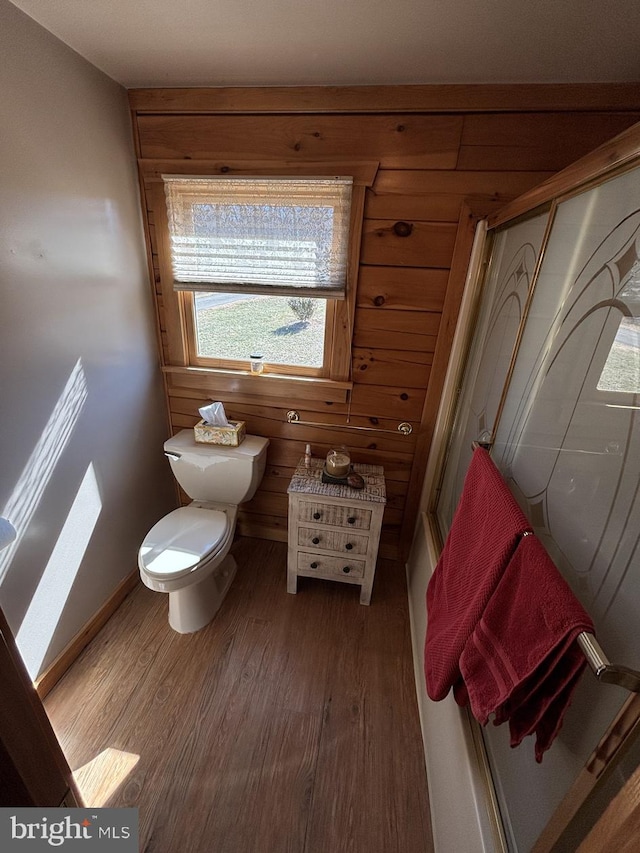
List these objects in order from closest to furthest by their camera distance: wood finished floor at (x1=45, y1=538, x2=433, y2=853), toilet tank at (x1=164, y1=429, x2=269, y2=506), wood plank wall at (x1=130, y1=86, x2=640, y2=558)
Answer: wood finished floor at (x1=45, y1=538, x2=433, y2=853) → wood plank wall at (x1=130, y1=86, x2=640, y2=558) → toilet tank at (x1=164, y1=429, x2=269, y2=506)

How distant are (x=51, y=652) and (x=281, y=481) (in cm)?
120

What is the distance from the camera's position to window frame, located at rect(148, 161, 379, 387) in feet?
4.75

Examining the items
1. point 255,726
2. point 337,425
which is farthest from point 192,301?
point 255,726

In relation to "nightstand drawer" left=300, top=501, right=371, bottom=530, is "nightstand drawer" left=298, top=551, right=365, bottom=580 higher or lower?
lower

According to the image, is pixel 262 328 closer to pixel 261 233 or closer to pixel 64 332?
pixel 261 233

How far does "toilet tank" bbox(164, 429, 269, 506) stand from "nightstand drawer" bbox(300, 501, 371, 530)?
0.31 m

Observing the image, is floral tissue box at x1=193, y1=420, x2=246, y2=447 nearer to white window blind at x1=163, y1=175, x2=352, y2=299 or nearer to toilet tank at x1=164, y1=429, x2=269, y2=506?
toilet tank at x1=164, y1=429, x2=269, y2=506

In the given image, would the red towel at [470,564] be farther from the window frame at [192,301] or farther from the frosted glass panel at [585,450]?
the window frame at [192,301]

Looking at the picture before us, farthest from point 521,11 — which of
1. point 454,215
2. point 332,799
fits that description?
point 332,799

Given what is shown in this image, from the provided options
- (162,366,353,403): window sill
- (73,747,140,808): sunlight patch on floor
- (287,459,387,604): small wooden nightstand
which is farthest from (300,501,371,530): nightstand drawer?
(73,747,140,808): sunlight patch on floor

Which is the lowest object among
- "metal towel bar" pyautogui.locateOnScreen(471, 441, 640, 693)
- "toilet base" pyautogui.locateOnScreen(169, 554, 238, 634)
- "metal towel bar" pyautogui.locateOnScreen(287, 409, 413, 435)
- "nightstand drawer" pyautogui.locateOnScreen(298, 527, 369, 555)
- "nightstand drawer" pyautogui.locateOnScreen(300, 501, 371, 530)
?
"toilet base" pyautogui.locateOnScreen(169, 554, 238, 634)

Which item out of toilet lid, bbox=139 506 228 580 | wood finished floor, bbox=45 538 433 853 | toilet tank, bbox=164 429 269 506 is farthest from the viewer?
toilet tank, bbox=164 429 269 506

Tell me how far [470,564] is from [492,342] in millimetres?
831

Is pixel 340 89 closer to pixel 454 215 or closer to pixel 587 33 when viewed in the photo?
pixel 454 215
